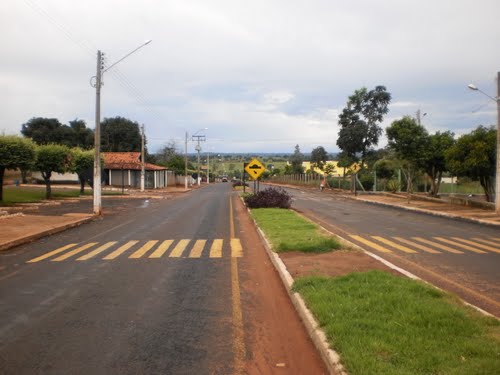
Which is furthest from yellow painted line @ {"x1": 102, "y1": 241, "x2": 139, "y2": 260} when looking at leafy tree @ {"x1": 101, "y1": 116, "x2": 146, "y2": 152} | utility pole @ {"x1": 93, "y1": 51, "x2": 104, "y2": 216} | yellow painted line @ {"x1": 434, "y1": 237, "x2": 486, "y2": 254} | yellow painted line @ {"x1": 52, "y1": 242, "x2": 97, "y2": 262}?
leafy tree @ {"x1": 101, "y1": 116, "x2": 146, "y2": 152}

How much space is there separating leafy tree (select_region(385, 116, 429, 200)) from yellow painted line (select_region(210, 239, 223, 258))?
73.7 feet

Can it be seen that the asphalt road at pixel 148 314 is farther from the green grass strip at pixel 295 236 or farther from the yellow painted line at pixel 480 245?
the yellow painted line at pixel 480 245

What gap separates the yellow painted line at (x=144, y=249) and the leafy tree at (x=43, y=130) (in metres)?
68.1

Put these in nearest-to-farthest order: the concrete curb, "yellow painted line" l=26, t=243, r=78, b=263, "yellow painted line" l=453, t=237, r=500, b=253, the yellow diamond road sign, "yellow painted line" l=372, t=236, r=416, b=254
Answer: "yellow painted line" l=26, t=243, r=78, b=263
"yellow painted line" l=372, t=236, r=416, b=254
"yellow painted line" l=453, t=237, r=500, b=253
the concrete curb
the yellow diamond road sign

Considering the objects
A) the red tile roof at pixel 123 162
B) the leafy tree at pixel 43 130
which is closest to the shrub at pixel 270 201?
the red tile roof at pixel 123 162

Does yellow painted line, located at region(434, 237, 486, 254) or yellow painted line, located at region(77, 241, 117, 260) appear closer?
yellow painted line, located at region(77, 241, 117, 260)

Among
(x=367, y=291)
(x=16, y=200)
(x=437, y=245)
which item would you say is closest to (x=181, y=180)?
(x=16, y=200)

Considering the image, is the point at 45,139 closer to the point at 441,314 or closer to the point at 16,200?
the point at 16,200

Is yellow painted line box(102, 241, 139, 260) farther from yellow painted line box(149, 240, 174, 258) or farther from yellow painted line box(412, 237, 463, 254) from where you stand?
yellow painted line box(412, 237, 463, 254)

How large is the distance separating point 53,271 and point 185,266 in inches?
107

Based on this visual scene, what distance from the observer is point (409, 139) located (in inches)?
1320

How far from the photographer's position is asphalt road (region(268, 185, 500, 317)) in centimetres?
866

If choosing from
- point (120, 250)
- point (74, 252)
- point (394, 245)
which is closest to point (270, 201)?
point (394, 245)

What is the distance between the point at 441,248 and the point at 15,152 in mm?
24811
